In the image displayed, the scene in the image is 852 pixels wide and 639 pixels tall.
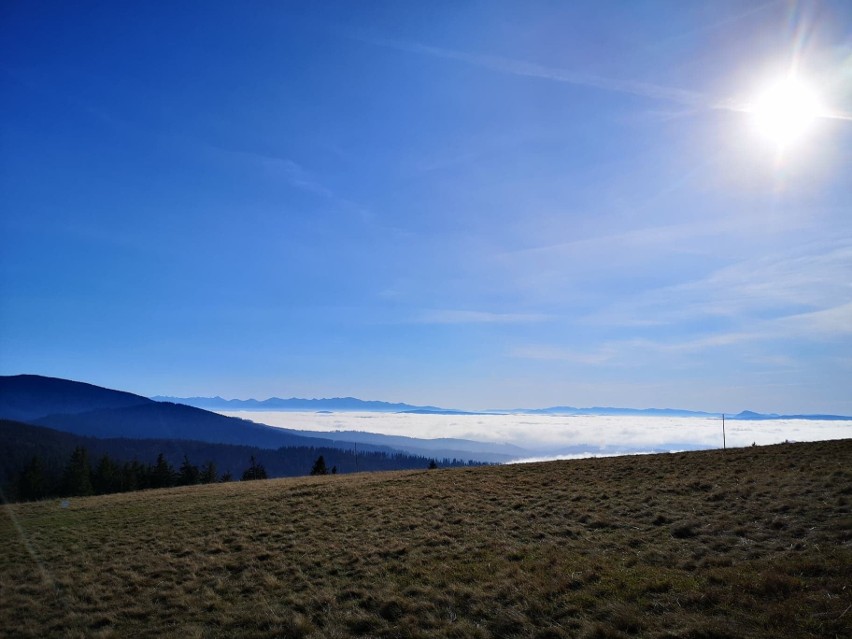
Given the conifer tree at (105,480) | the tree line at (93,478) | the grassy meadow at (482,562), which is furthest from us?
the conifer tree at (105,480)

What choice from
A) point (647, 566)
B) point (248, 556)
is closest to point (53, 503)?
point (248, 556)

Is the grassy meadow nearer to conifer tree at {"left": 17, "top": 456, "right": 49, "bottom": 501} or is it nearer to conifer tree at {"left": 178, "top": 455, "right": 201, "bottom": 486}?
conifer tree at {"left": 178, "top": 455, "right": 201, "bottom": 486}

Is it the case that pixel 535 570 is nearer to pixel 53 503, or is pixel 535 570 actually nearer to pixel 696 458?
pixel 696 458

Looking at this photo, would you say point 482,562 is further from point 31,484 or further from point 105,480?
point 31,484

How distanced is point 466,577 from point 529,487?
12897 millimetres

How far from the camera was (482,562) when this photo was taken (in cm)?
1223

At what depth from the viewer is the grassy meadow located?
323 inches

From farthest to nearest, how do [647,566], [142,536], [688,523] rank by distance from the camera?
[142,536]
[688,523]
[647,566]

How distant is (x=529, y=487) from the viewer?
75.1 feet

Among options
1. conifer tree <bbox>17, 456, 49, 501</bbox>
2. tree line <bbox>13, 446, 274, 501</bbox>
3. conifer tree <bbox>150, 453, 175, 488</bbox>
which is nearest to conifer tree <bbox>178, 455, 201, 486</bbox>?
tree line <bbox>13, 446, 274, 501</bbox>

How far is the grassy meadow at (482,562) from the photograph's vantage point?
8195 millimetres

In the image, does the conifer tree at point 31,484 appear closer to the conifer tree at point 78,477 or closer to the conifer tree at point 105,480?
the conifer tree at point 78,477

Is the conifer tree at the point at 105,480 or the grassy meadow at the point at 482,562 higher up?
the grassy meadow at the point at 482,562

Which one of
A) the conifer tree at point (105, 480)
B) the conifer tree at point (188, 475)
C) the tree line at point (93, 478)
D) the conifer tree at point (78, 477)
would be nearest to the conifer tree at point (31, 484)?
the tree line at point (93, 478)
